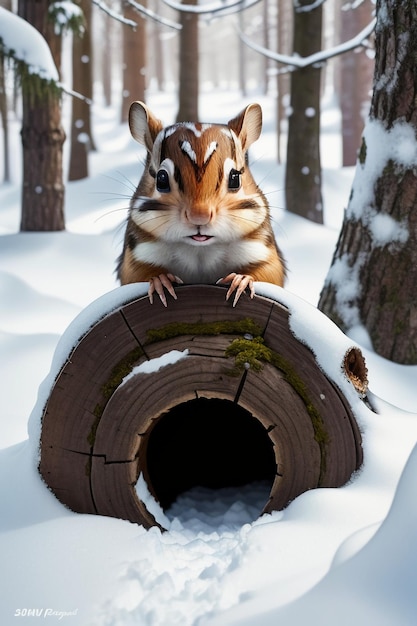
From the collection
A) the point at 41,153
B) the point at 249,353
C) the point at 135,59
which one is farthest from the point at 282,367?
the point at 135,59

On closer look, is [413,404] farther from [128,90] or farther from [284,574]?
[128,90]

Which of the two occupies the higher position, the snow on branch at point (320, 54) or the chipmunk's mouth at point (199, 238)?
the snow on branch at point (320, 54)

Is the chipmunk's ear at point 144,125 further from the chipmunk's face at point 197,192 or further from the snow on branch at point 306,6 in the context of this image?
the snow on branch at point 306,6

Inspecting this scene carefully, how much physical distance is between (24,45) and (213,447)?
3978 millimetres

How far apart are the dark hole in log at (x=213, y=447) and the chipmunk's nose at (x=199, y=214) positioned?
1.34 m

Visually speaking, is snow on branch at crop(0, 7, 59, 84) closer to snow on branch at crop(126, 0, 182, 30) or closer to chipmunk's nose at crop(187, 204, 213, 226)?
snow on branch at crop(126, 0, 182, 30)

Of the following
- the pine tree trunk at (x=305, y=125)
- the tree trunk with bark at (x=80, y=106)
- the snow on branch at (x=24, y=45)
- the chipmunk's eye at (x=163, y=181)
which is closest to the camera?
the chipmunk's eye at (x=163, y=181)

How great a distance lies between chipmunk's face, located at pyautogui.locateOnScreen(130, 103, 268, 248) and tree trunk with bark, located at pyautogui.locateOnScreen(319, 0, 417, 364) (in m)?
1.53

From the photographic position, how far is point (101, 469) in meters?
2.20

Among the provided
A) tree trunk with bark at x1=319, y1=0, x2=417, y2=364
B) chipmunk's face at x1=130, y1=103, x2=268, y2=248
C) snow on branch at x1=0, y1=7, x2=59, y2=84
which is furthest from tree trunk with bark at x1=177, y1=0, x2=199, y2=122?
chipmunk's face at x1=130, y1=103, x2=268, y2=248

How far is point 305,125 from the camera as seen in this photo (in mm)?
8250

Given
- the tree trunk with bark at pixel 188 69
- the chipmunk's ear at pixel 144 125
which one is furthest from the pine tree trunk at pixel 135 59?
the chipmunk's ear at pixel 144 125

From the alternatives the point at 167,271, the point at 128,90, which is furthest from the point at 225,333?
the point at 128,90

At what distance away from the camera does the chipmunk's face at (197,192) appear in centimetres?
202
